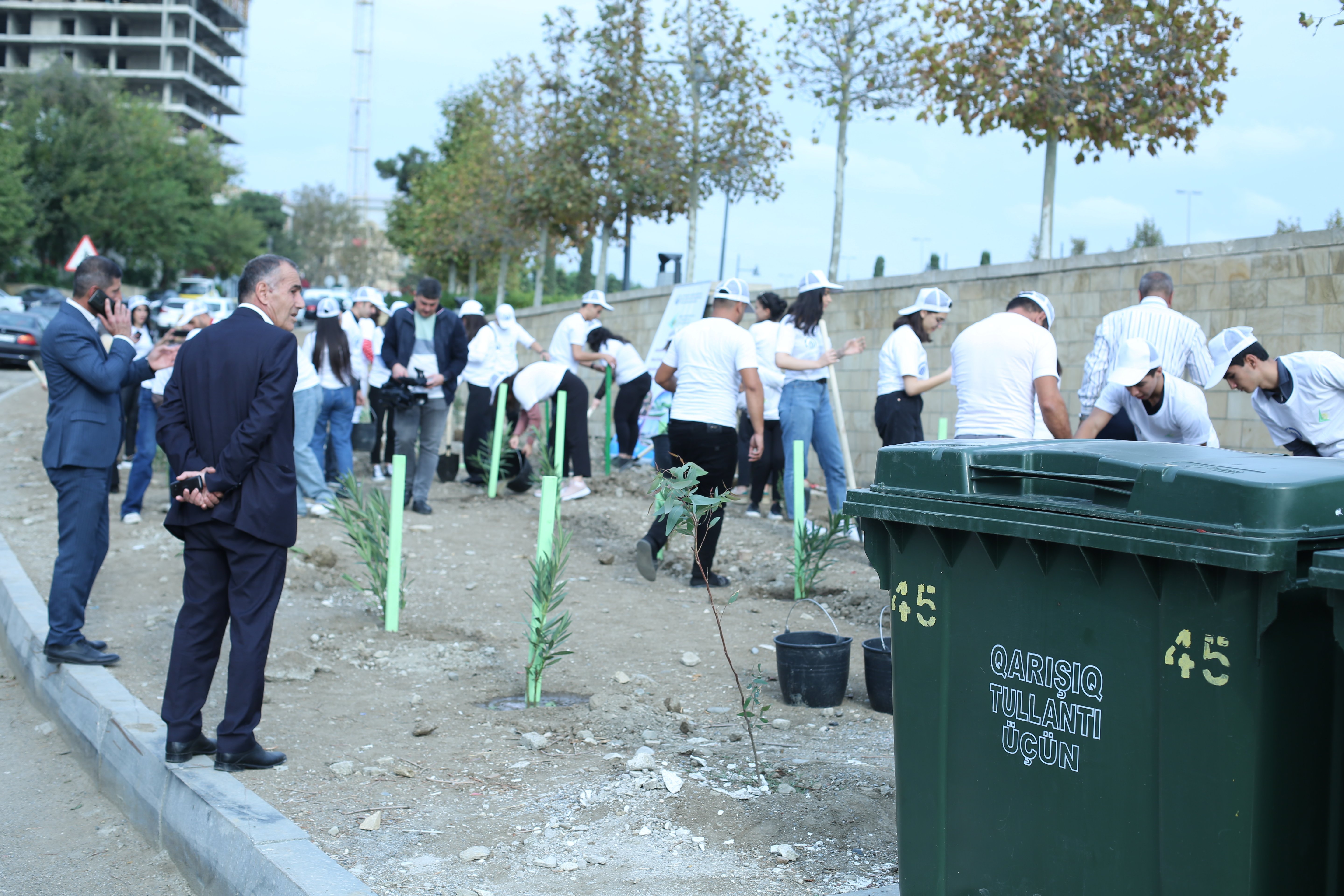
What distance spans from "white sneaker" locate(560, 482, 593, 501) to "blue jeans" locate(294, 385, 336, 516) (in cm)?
211

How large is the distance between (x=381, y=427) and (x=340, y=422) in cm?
121

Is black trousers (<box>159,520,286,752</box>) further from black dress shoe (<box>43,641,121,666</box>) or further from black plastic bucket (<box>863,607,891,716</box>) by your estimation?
black plastic bucket (<box>863,607,891,716</box>)

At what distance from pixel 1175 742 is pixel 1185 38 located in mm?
11433

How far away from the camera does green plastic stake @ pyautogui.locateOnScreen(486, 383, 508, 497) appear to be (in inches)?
416

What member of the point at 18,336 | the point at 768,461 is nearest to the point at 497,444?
the point at 768,461

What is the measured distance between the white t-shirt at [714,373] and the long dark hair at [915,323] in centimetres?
135

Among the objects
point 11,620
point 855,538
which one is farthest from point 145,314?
point 855,538

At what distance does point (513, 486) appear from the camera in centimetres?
1094

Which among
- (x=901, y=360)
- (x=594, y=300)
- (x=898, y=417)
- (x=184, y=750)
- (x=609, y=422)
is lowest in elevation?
(x=184, y=750)

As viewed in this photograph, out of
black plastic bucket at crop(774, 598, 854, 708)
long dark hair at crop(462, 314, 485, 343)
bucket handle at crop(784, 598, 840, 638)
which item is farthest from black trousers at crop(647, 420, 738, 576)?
long dark hair at crop(462, 314, 485, 343)

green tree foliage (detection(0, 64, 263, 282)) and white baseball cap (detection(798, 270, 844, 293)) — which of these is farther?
green tree foliage (detection(0, 64, 263, 282))

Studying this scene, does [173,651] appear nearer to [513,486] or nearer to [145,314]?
[513,486]

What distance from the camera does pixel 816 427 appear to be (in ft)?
28.2

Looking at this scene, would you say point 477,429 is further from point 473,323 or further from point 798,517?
point 798,517
